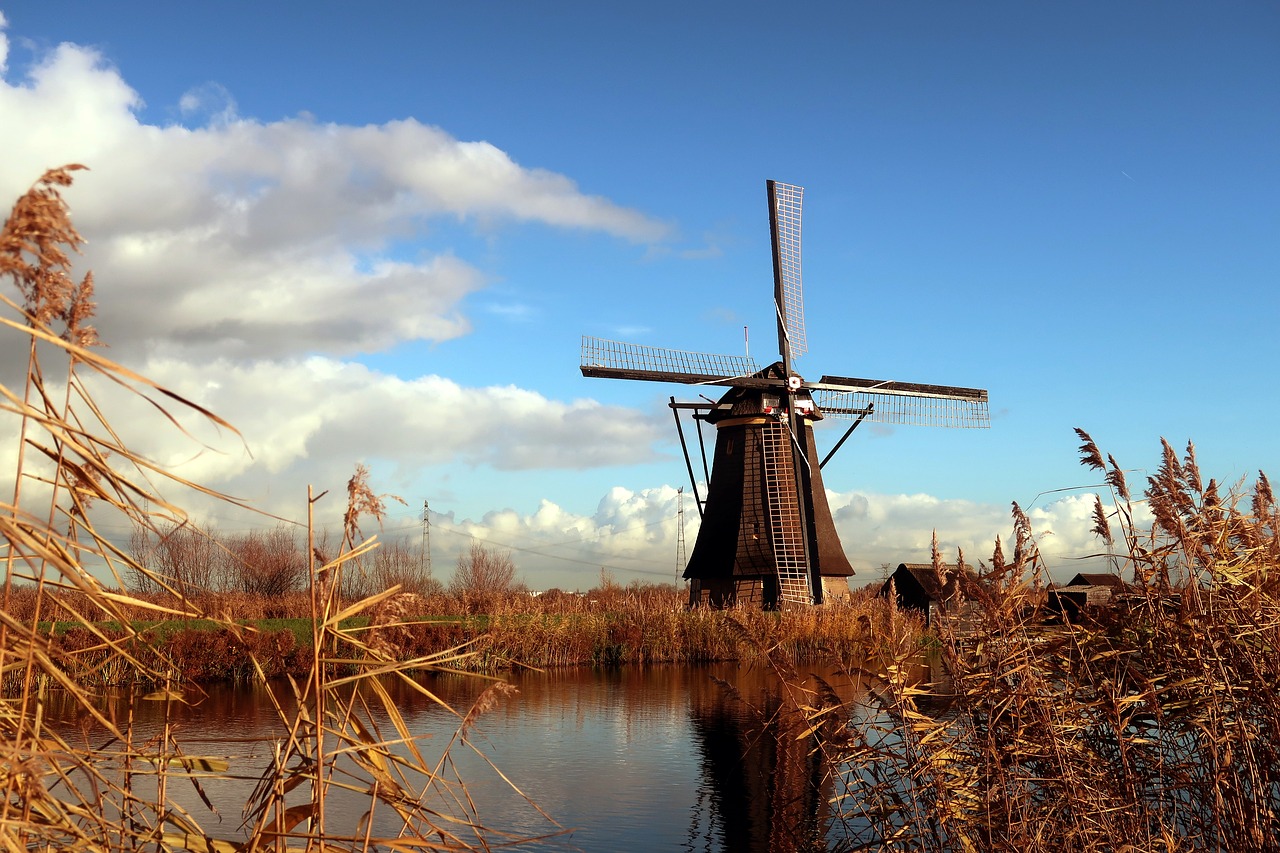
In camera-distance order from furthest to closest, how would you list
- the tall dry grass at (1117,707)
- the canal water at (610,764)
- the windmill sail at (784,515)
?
the windmill sail at (784,515), the canal water at (610,764), the tall dry grass at (1117,707)

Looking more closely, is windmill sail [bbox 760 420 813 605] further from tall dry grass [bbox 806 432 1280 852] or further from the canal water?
tall dry grass [bbox 806 432 1280 852]

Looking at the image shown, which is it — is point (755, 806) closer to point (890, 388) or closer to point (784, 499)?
point (784, 499)

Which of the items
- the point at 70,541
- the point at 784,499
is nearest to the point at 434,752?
the point at 70,541

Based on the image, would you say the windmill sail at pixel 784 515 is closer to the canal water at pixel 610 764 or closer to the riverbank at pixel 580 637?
the riverbank at pixel 580 637

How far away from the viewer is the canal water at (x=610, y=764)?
707 cm

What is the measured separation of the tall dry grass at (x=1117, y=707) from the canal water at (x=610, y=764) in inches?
17.5

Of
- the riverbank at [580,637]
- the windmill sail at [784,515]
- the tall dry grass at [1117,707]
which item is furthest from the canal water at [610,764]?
the windmill sail at [784,515]

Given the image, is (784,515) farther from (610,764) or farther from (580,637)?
(610,764)

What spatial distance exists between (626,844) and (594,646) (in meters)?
11.8

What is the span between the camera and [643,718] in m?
12.3

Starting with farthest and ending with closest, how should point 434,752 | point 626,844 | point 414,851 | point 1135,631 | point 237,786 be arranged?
point 434,752 < point 237,786 < point 626,844 < point 1135,631 < point 414,851

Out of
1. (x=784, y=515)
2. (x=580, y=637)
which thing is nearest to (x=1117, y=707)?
(x=580, y=637)

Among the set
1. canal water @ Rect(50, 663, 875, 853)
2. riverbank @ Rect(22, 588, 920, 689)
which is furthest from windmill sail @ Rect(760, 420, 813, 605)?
canal water @ Rect(50, 663, 875, 853)

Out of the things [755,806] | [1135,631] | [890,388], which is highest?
[890,388]
